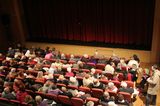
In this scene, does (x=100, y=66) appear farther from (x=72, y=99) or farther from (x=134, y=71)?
(x=72, y=99)

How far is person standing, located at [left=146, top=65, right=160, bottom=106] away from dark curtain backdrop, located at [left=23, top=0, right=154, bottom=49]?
12.6ft

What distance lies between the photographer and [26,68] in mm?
10375

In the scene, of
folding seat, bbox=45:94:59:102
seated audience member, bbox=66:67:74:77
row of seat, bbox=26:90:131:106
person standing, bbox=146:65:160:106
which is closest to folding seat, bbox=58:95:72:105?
row of seat, bbox=26:90:131:106

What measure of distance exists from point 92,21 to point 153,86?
222 inches

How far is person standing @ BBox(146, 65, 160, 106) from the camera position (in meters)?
7.98

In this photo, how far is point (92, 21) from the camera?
12789 mm

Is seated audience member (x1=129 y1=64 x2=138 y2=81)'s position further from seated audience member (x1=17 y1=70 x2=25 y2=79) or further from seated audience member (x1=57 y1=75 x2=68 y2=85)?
seated audience member (x1=17 y1=70 x2=25 y2=79)

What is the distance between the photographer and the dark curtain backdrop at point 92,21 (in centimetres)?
1173

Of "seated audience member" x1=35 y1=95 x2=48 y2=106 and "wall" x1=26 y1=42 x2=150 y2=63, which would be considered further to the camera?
"wall" x1=26 y1=42 x2=150 y2=63

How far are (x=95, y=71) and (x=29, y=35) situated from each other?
6309 millimetres

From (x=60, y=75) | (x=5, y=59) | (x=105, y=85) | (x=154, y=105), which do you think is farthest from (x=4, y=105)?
(x=154, y=105)

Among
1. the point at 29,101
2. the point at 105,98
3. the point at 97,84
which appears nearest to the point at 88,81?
the point at 97,84

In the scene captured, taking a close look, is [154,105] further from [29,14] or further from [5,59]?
[29,14]

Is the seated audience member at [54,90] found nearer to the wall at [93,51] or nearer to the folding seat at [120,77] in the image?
the folding seat at [120,77]
